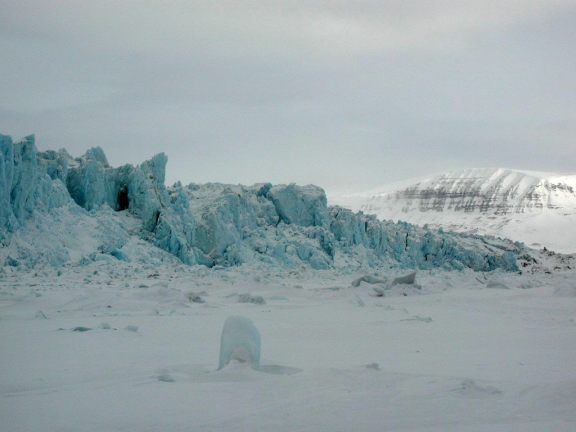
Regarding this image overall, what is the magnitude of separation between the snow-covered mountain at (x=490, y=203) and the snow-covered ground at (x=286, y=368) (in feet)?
276

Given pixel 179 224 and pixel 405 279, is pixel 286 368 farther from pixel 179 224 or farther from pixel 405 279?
pixel 179 224

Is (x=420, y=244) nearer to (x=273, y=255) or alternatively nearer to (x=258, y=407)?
(x=273, y=255)

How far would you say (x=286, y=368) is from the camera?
3.41 metres

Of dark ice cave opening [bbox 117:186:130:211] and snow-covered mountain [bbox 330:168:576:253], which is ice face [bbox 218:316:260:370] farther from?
snow-covered mountain [bbox 330:168:576:253]

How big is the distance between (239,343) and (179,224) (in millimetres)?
16278

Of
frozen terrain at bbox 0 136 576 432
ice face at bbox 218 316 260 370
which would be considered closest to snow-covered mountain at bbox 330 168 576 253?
frozen terrain at bbox 0 136 576 432

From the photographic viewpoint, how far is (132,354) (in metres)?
3.89

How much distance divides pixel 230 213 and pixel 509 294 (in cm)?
1331

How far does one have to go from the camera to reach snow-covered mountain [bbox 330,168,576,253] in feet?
309

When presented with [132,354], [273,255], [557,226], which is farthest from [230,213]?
[557,226]

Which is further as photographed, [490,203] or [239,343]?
[490,203]

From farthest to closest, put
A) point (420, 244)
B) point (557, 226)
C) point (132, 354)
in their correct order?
point (557, 226), point (420, 244), point (132, 354)

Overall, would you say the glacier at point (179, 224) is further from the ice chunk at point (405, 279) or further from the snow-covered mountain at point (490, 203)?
the snow-covered mountain at point (490, 203)

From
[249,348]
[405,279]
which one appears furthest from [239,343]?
[405,279]
